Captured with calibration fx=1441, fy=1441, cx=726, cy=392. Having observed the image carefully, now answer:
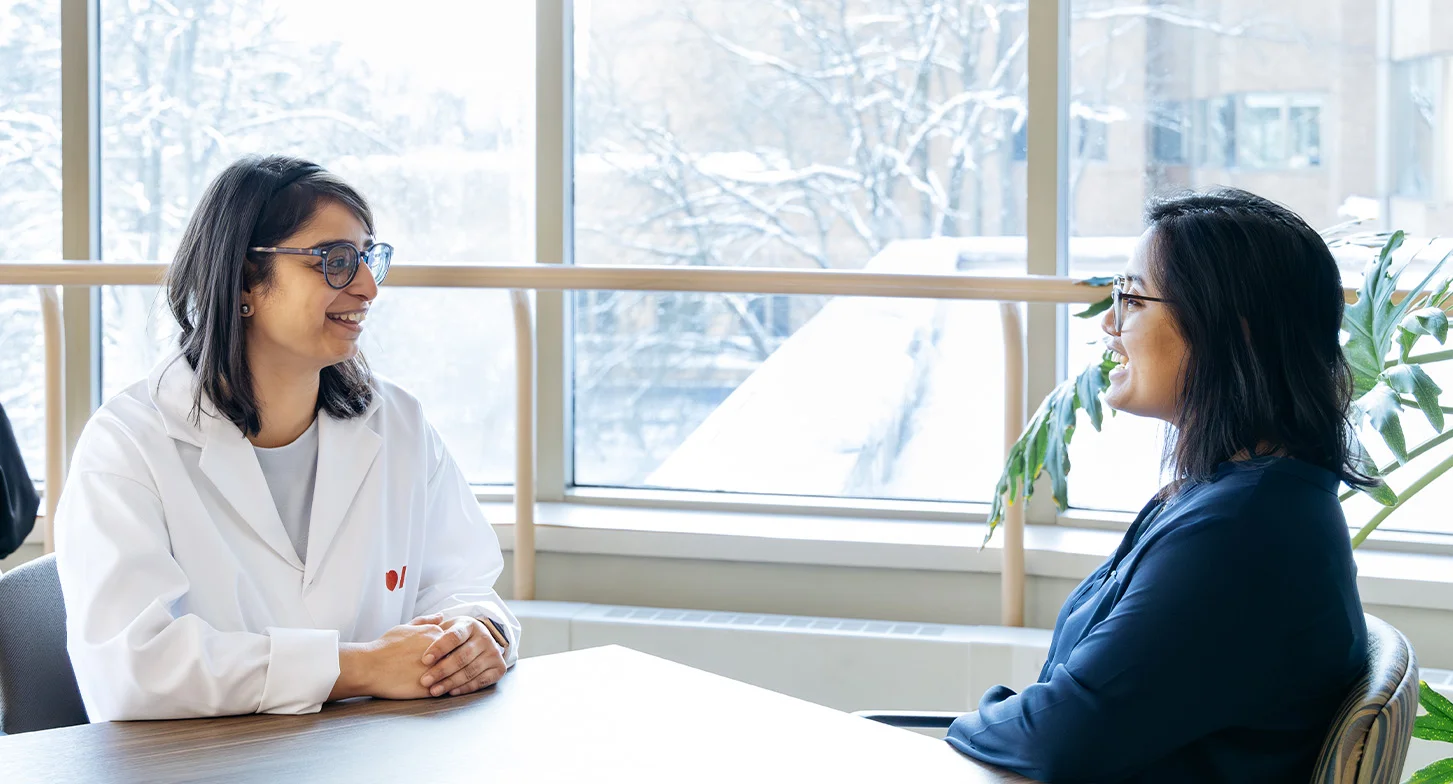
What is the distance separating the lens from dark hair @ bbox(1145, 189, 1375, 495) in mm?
1603

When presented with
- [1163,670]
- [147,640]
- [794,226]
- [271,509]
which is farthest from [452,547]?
[794,226]

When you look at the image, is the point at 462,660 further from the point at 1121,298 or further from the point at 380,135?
the point at 380,135

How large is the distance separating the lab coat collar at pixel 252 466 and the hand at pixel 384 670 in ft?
0.82

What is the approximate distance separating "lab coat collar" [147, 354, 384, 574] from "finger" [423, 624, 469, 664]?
0.94 feet

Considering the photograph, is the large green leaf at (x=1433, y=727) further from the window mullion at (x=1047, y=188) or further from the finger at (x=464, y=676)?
the window mullion at (x=1047, y=188)

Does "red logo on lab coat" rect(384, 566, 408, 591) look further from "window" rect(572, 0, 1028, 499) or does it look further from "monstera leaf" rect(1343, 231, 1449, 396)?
"window" rect(572, 0, 1028, 499)

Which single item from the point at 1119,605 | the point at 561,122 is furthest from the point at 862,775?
the point at 561,122

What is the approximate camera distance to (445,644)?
5.98ft

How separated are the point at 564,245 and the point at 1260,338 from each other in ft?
7.97

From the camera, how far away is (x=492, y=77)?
3.86 meters

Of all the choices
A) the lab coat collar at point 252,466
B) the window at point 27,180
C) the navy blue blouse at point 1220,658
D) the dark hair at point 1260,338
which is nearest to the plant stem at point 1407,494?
the dark hair at point 1260,338

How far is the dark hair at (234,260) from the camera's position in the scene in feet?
6.72

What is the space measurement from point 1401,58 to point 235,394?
8.95 ft

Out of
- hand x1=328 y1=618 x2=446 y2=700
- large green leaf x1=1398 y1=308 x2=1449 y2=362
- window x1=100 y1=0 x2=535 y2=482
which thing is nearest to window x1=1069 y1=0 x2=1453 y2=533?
large green leaf x1=1398 y1=308 x2=1449 y2=362
